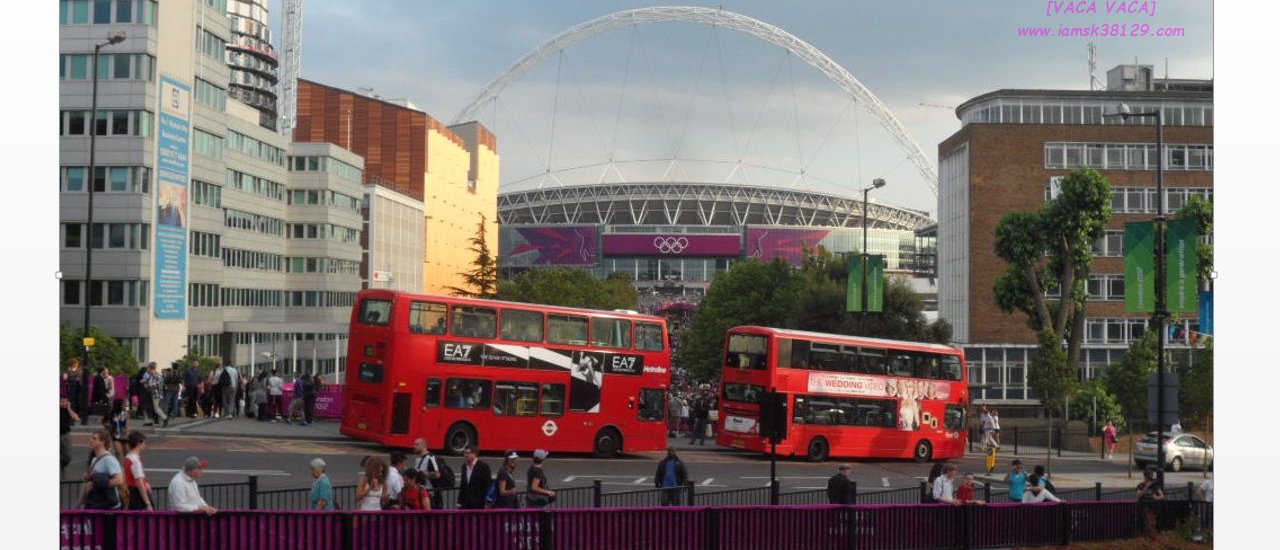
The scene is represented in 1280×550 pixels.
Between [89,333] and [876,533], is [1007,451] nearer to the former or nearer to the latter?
Answer: [876,533]

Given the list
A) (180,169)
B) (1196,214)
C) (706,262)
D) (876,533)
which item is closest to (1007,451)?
(1196,214)

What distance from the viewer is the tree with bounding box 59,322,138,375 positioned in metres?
20.2

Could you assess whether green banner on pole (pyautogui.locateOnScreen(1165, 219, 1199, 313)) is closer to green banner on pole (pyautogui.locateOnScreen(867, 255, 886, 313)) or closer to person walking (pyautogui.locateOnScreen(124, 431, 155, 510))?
person walking (pyautogui.locateOnScreen(124, 431, 155, 510))

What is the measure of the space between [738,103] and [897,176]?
4642mm

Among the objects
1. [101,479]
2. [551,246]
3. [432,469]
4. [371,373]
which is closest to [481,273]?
[371,373]

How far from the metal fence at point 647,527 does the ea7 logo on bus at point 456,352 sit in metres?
12.6

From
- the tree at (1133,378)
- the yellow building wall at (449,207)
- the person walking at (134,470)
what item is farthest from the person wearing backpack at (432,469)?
the yellow building wall at (449,207)

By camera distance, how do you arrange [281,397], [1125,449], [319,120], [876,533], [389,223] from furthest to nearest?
[319,120] < [389,223] < [1125,449] < [281,397] < [876,533]

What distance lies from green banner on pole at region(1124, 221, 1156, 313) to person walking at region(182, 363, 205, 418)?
2252 cm

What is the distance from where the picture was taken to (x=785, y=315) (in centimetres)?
6706

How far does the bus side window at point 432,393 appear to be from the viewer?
3014 centimetres

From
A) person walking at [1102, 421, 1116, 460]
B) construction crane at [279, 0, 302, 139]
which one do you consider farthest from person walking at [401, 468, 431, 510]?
construction crane at [279, 0, 302, 139]

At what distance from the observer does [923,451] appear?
37406 mm

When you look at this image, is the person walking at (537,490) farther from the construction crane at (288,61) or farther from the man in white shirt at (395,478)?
the construction crane at (288,61)
